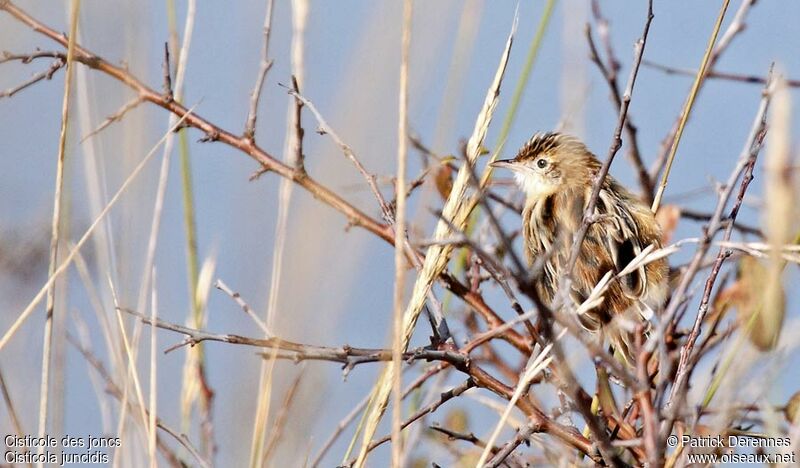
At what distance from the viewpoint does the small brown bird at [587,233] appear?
3.17 meters

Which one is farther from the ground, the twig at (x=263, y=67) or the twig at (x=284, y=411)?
the twig at (x=263, y=67)

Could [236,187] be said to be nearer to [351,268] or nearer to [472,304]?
[351,268]

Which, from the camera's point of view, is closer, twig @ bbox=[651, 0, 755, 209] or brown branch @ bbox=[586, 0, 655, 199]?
twig @ bbox=[651, 0, 755, 209]

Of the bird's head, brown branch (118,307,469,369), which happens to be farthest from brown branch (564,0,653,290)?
the bird's head

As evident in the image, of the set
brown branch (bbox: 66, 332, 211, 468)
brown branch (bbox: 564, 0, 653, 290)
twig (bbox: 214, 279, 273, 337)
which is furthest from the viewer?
brown branch (bbox: 66, 332, 211, 468)

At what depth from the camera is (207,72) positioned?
2482 millimetres

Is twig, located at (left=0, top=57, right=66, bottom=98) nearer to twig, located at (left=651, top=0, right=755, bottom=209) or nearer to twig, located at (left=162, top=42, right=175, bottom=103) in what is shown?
twig, located at (left=162, top=42, right=175, bottom=103)

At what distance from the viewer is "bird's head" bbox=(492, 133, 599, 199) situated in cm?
394

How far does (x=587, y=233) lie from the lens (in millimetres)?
3188

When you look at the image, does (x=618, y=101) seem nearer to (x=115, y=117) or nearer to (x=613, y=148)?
(x=613, y=148)

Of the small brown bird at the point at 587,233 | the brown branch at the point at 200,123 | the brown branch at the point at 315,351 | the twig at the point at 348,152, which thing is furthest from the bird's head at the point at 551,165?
the brown branch at the point at 315,351

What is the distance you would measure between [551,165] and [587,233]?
86cm

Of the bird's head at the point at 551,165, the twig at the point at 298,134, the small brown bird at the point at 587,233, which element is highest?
the bird's head at the point at 551,165

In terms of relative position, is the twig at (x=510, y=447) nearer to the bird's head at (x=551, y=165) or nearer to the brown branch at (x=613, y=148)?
the brown branch at (x=613, y=148)
